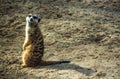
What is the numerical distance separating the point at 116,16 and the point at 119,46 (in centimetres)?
121

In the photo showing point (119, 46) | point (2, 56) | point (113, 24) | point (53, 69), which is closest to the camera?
point (53, 69)

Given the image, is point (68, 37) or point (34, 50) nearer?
point (34, 50)

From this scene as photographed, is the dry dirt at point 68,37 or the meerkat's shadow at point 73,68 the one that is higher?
the dry dirt at point 68,37

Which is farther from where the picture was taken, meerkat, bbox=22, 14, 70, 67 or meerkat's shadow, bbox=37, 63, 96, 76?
meerkat, bbox=22, 14, 70, 67

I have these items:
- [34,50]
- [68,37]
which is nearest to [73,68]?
[34,50]

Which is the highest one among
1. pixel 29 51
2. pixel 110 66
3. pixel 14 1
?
pixel 14 1

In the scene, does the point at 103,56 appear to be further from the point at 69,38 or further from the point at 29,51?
the point at 29,51

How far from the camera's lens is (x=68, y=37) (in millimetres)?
5609

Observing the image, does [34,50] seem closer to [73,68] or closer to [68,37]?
[73,68]

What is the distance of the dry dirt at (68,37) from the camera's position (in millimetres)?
4570

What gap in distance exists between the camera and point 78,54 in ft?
16.6

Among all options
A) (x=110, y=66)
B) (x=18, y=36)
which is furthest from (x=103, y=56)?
(x=18, y=36)

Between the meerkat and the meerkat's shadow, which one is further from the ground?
the meerkat

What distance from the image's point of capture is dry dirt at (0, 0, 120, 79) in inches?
180
